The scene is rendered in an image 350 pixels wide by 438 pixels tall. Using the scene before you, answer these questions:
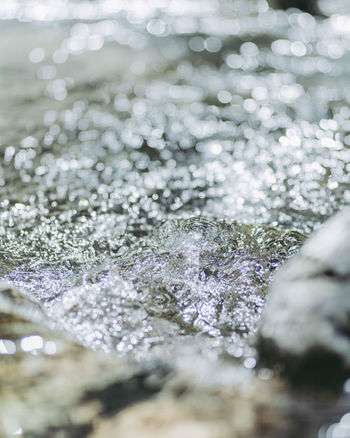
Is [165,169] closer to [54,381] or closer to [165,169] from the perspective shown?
[165,169]

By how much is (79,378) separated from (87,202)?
1932 millimetres

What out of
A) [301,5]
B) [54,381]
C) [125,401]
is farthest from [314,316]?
[301,5]

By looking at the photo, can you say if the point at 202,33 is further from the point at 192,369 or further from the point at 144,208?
the point at 192,369

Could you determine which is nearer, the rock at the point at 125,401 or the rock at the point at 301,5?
the rock at the point at 125,401

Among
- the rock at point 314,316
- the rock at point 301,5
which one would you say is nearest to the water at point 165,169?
the rock at point 314,316

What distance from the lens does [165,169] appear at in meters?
3.97

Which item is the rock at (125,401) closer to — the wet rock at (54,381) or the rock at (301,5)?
the wet rock at (54,381)

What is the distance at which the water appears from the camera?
7.92 ft

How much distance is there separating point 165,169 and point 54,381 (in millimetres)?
2423

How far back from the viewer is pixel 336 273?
69.6 inches

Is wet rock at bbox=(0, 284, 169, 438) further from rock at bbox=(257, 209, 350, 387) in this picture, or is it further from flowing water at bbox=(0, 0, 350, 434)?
rock at bbox=(257, 209, 350, 387)

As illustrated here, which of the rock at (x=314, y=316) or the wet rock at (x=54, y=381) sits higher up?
the rock at (x=314, y=316)

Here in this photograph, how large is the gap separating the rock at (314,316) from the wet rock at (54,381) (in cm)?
39

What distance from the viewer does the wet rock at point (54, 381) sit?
1562 millimetres
